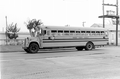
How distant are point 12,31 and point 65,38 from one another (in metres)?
30.0

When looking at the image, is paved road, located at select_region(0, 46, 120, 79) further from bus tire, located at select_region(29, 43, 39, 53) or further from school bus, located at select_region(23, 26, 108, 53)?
school bus, located at select_region(23, 26, 108, 53)

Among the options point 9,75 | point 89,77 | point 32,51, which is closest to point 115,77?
point 89,77

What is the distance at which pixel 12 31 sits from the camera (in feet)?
159

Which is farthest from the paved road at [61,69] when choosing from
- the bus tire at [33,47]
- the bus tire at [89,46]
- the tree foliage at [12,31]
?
the tree foliage at [12,31]

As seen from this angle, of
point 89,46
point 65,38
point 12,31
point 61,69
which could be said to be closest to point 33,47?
point 65,38

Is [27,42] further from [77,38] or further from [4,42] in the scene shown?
[4,42]

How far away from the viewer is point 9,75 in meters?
7.72

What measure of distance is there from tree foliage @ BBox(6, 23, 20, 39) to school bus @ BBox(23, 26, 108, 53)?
999 inches

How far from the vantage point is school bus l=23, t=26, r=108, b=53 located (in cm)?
1936

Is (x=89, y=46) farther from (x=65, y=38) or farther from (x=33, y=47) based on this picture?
(x=33, y=47)

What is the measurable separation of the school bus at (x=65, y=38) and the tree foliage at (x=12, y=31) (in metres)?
Answer: 25.4

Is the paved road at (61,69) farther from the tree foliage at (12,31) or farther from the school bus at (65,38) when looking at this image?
the tree foliage at (12,31)

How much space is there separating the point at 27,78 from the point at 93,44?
1674 cm

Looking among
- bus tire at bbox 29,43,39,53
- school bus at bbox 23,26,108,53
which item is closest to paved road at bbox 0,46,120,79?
bus tire at bbox 29,43,39,53
